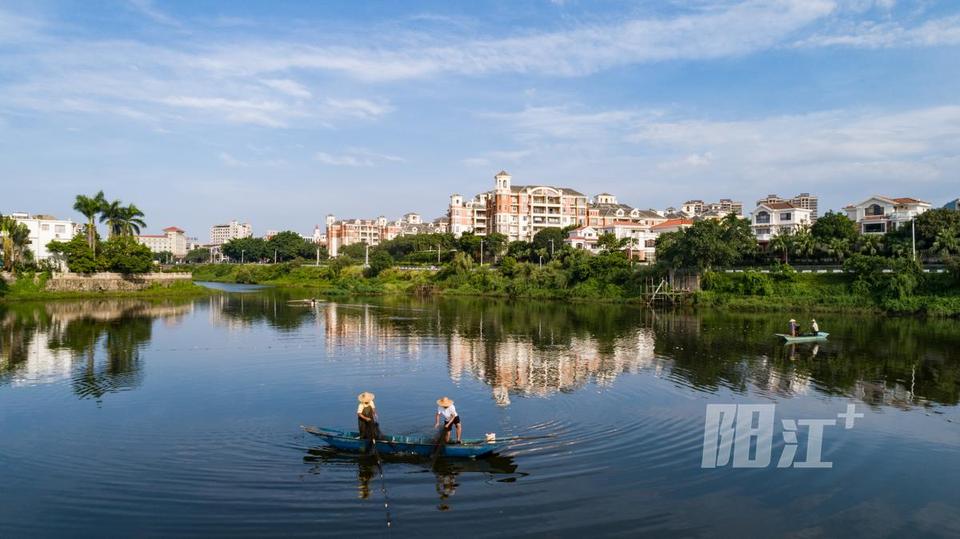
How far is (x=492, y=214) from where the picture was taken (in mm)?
116000

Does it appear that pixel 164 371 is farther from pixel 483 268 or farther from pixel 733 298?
pixel 483 268

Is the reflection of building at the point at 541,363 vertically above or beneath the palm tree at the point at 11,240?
beneath

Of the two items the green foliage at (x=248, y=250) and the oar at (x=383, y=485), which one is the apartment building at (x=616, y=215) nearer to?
the green foliage at (x=248, y=250)

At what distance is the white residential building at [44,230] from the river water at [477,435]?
48281 millimetres

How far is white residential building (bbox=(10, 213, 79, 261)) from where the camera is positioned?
75.3m

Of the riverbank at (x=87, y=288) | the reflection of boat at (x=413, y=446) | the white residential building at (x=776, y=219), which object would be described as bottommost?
the reflection of boat at (x=413, y=446)

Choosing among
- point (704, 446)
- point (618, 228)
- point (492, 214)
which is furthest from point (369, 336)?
point (492, 214)

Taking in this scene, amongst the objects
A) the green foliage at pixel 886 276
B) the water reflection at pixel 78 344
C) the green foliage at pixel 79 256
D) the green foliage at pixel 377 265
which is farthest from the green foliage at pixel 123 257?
the green foliage at pixel 886 276

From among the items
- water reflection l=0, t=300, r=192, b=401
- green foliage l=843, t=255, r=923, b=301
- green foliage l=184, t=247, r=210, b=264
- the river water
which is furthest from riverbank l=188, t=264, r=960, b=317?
green foliage l=184, t=247, r=210, b=264

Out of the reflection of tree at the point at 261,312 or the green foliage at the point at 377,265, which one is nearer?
the reflection of tree at the point at 261,312

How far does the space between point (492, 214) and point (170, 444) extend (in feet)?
334

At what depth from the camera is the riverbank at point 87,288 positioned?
5700 centimetres

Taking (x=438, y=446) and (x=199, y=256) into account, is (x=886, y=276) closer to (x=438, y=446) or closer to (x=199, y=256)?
(x=438, y=446)

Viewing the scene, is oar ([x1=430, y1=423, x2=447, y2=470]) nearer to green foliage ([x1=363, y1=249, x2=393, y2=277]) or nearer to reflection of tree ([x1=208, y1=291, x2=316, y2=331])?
reflection of tree ([x1=208, y1=291, x2=316, y2=331])
